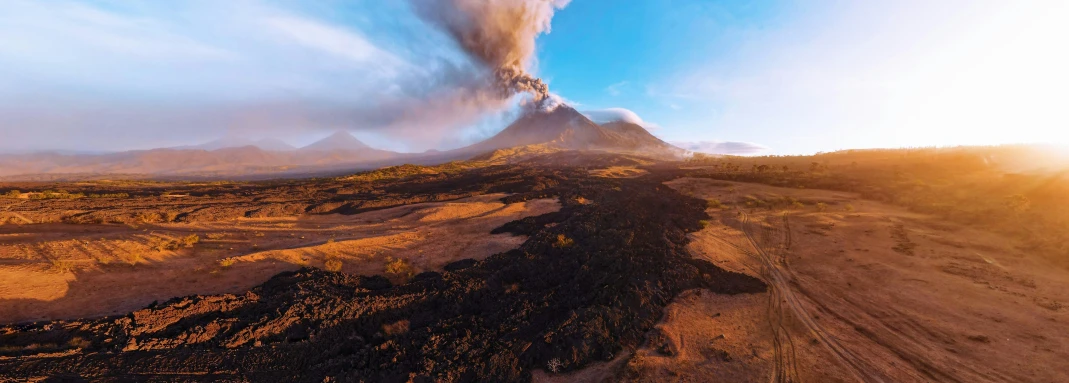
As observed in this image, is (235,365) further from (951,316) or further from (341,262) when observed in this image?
(951,316)

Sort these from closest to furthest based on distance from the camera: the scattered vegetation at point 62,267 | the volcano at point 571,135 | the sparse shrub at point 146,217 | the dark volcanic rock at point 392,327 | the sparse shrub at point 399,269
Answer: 1. the dark volcanic rock at point 392,327
2. the scattered vegetation at point 62,267
3. the sparse shrub at point 399,269
4. the sparse shrub at point 146,217
5. the volcano at point 571,135

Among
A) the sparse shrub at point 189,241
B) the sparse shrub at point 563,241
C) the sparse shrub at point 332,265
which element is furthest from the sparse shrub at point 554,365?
the sparse shrub at point 189,241

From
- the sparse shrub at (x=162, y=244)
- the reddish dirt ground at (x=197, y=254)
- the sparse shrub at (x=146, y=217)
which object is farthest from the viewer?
the sparse shrub at (x=146, y=217)

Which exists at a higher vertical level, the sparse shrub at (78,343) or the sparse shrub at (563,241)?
the sparse shrub at (563,241)

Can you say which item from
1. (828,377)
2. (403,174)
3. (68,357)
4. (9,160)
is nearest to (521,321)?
(828,377)

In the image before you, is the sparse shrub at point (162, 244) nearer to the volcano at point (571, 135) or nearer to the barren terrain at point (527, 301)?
the barren terrain at point (527, 301)

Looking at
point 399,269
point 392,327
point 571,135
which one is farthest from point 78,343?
point 571,135

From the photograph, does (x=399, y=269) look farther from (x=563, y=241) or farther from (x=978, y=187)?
(x=978, y=187)
